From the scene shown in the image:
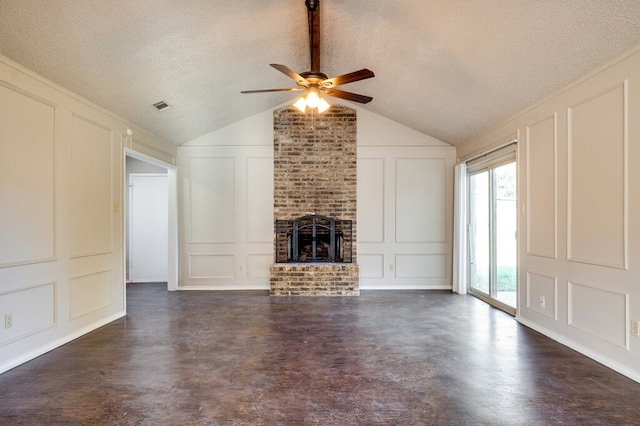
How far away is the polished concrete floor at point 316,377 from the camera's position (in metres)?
2.09

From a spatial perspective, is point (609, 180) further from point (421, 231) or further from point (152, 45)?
point (152, 45)

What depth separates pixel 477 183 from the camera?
17.7 ft

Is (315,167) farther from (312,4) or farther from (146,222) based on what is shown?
(146,222)

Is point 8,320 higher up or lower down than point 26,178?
lower down

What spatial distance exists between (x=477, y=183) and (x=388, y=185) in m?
1.41

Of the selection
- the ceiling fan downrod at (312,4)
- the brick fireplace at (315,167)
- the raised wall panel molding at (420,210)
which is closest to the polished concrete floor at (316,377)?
the raised wall panel molding at (420,210)

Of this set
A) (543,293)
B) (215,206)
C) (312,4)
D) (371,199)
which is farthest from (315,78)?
(215,206)

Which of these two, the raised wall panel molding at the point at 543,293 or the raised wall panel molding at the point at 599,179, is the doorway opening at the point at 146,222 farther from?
the raised wall panel molding at the point at 599,179

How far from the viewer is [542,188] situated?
3.64 meters

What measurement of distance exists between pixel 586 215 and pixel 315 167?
3867 millimetres

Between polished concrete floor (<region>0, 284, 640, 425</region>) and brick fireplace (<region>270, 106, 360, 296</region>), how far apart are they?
2153 mm

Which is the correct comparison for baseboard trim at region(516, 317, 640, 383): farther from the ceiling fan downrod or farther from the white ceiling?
the ceiling fan downrod

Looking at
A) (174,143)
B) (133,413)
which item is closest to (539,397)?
(133,413)

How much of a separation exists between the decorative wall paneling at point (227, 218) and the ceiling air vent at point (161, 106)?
59.7 inches
